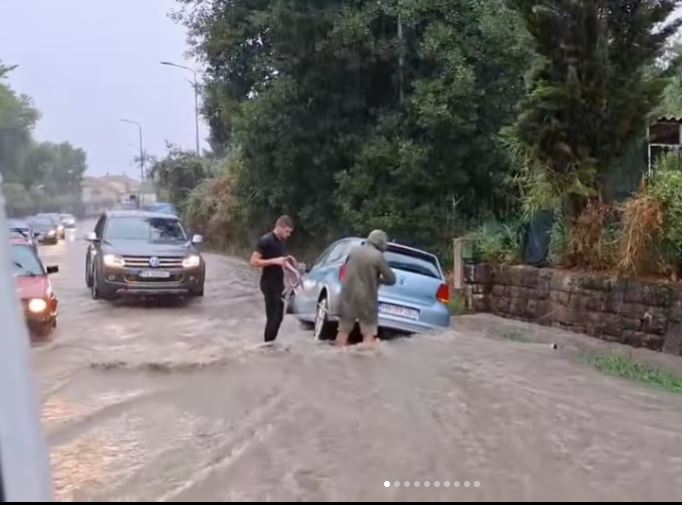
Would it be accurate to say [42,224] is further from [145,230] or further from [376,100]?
[376,100]

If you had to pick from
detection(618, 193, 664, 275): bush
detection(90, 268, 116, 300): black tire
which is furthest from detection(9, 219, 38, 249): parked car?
detection(90, 268, 116, 300): black tire

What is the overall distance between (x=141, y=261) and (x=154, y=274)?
12.3 inches

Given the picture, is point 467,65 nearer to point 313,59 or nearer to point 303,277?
point 313,59

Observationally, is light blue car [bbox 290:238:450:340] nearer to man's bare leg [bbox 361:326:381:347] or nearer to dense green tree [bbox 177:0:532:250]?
man's bare leg [bbox 361:326:381:347]

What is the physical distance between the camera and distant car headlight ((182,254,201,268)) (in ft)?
53.4

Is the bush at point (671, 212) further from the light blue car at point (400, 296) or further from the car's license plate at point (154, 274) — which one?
the car's license plate at point (154, 274)

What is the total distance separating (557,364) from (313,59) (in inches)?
461

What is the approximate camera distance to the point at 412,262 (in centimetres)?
1226

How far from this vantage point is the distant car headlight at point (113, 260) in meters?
15.7

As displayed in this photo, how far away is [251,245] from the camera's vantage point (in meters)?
28.0

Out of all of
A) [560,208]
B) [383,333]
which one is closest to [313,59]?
[560,208]

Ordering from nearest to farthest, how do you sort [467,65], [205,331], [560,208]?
[205,331], [560,208], [467,65]

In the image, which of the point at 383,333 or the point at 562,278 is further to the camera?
the point at 562,278

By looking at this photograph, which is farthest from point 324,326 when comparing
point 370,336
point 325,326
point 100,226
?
point 100,226
